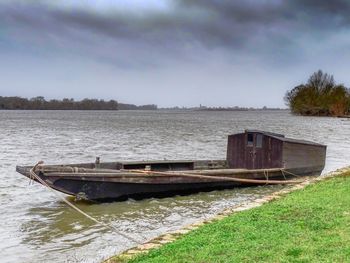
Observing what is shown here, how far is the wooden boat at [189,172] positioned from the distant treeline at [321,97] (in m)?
107

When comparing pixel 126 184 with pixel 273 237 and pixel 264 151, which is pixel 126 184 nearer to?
pixel 264 151

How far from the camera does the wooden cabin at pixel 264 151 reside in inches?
693

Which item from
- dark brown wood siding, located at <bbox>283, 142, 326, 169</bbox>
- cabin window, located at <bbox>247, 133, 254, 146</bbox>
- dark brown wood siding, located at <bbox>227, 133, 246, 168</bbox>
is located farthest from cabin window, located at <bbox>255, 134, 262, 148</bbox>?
dark brown wood siding, located at <bbox>283, 142, 326, 169</bbox>

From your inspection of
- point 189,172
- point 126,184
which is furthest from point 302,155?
point 126,184

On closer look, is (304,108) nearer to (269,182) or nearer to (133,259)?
(269,182)

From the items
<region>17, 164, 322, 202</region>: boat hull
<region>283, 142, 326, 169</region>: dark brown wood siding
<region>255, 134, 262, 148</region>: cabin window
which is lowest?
<region>17, 164, 322, 202</region>: boat hull

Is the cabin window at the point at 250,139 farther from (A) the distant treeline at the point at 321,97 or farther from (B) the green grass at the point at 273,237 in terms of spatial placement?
(A) the distant treeline at the point at 321,97

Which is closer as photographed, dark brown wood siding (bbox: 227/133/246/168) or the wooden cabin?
the wooden cabin

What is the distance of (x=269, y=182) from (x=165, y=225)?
20.8 feet

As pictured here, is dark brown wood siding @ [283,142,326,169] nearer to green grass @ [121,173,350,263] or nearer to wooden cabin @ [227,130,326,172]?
wooden cabin @ [227,130,326,172]

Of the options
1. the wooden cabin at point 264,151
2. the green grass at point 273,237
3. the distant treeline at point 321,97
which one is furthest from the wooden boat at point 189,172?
the distant treeline at point 321,97

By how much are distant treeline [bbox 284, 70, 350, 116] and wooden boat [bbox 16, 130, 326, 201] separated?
350ft

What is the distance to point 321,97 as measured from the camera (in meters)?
123

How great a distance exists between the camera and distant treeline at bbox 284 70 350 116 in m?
120
